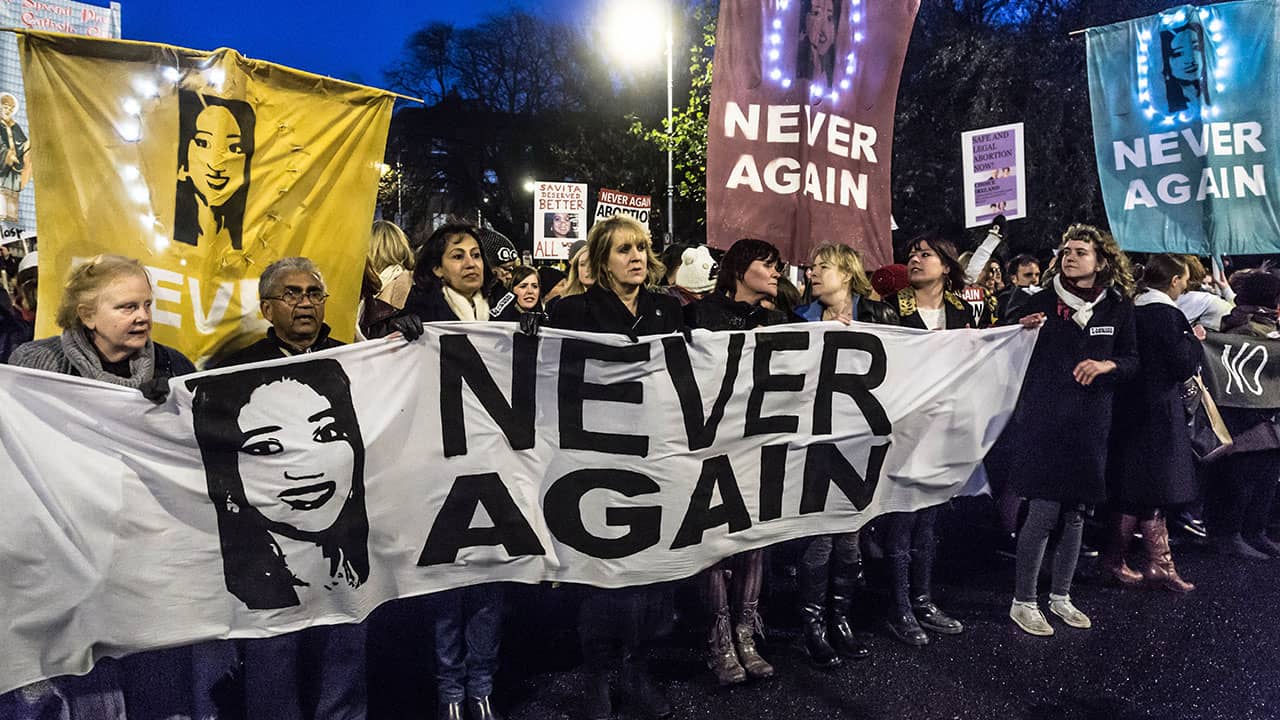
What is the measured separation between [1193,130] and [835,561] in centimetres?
417

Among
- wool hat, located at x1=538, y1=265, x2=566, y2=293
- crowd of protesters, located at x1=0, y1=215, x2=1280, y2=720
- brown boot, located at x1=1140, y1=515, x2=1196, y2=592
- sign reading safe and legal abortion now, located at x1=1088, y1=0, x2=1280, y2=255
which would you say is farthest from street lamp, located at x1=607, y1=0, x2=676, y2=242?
Answer: brown boot, located at x1=1140, y1=515, x2=1196, y2=592

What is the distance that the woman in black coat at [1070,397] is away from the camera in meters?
4.27

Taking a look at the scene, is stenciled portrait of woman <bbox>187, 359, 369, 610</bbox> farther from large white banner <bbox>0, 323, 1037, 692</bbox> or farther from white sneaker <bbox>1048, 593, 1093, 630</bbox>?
white sneaker <bbox>1048, 593, 1093, 630</bbox>

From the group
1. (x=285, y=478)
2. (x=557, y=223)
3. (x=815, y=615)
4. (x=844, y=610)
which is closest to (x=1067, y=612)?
(x=844, y=610)

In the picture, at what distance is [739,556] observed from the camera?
3973mm

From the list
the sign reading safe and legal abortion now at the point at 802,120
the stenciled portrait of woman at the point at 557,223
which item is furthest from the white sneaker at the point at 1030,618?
the stenciled portrait of woman at the point at 557,223

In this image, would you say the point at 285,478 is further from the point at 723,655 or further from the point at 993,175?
the point at 993,175

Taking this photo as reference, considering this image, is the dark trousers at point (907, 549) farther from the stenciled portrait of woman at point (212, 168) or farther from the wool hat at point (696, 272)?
the stenciled portrait of woman at point (212, 168)

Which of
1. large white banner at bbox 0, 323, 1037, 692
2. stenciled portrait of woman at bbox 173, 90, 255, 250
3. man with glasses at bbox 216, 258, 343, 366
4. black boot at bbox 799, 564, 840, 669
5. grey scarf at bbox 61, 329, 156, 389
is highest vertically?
stenciled portrait of woman at bbox 173, 90, 255, 250

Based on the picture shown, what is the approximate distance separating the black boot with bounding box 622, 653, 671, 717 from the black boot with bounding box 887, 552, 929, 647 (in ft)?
4.53

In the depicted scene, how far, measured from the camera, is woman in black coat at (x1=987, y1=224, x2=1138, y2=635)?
4270 mm

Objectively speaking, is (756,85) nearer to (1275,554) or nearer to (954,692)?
(954,692)

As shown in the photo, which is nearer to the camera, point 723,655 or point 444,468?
point 444,468

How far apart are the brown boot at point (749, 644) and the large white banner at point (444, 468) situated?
442mm
